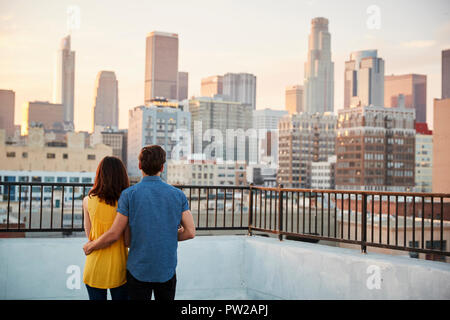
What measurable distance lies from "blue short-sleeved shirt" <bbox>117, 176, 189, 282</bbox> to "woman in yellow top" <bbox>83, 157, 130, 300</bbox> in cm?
10

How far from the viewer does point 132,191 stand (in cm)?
352

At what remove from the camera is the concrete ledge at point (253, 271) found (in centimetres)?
541

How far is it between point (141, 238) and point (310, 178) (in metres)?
142

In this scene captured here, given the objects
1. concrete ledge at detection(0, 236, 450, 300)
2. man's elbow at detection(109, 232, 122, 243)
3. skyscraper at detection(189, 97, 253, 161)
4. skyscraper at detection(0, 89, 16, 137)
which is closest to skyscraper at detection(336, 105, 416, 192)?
skyscraper at detection(189, 97, 253, 161)

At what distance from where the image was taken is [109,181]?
11.8 feet

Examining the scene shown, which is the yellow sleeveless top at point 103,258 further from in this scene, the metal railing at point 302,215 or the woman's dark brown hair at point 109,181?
the metal railing at point 302,215

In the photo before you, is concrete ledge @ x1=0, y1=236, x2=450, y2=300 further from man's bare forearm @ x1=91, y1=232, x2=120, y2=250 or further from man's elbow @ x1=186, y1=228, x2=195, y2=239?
man's bare forearm @ x1=91, y1=232, x2=120, y2=250

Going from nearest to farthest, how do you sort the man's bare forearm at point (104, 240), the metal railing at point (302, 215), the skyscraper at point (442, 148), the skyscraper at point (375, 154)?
the man's bare forearm at point (104, 240)
the metal railing at point (302, 215)
the skyscraper at point (442, 148)
the skyscraper at point (375, 154)

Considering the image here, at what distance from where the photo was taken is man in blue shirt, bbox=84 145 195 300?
11.6 feet

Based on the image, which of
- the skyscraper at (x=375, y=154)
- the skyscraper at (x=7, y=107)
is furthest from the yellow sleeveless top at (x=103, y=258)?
the skyscraper at (x=7, y=107)

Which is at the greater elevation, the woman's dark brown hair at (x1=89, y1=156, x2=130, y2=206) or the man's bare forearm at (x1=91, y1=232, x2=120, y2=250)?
the woman's dark brown hair at (x1=89, y1=156, x2=130, y2=206)

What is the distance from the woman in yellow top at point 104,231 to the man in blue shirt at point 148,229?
74 millimetres
